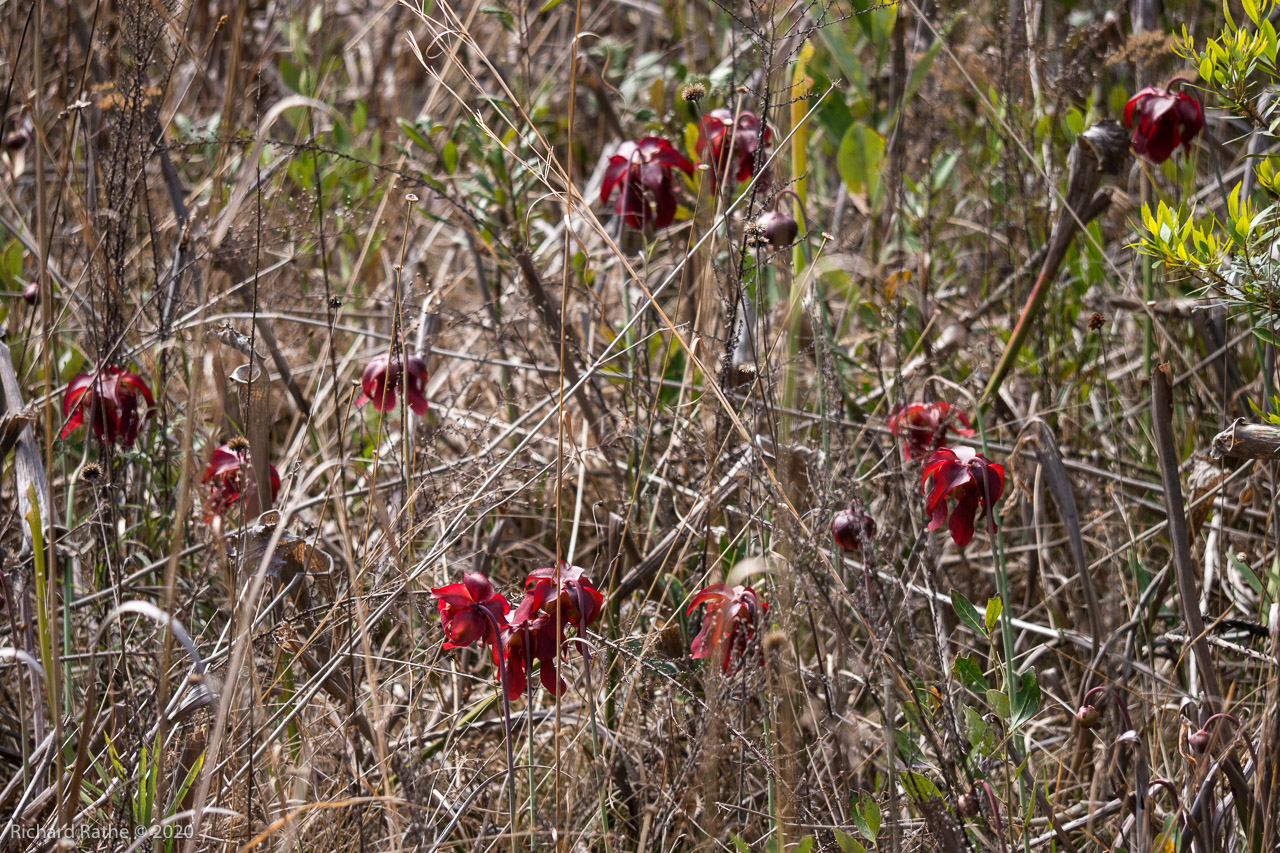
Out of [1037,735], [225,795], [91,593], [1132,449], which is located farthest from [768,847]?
[1132,449]

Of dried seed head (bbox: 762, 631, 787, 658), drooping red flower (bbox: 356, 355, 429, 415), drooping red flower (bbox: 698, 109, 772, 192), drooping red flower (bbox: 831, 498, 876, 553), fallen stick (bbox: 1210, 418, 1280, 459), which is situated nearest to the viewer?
dried seed head (bbox: 762, 631, 787, 658)

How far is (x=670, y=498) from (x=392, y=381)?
0.58m

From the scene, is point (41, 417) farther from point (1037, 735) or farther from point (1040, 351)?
point (1040, 351)

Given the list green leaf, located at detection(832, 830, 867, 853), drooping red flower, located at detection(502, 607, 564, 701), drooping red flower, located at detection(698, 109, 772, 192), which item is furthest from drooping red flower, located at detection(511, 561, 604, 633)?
drooping red flower, located at detection(698, 109, 772, 192)

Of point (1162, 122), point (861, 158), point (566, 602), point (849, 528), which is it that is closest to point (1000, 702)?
point (849, 528)

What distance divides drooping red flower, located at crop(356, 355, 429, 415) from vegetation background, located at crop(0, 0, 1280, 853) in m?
0.04

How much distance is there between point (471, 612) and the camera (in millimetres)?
989

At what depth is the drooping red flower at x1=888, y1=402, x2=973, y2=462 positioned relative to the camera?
1393 millimetres

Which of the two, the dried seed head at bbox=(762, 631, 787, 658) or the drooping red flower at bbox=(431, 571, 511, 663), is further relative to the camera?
the drooping red flower at bbox=(431, 571, 511, 663)

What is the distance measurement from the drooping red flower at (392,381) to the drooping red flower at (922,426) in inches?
27.4

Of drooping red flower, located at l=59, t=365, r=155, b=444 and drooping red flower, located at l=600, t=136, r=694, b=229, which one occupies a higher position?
drooping red flower, located at l=600, t=136, r=694, b=229

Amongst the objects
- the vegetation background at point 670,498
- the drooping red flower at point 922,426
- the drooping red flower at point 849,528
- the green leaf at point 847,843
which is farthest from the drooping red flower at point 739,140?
the green leaf at point 847,843

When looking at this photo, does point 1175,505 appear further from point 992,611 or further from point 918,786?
point 918,786

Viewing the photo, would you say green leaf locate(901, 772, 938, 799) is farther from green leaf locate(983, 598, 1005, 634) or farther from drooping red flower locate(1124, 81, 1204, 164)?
drooping red flower locate(1124, 81, 1204, 164)
